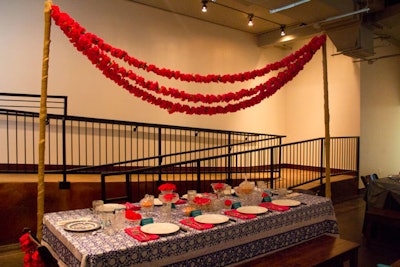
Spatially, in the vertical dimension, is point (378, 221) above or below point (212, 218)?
below

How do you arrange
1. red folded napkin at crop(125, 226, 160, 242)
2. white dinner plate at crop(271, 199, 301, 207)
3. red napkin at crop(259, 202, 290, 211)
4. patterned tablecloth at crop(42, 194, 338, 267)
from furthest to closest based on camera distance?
1. white dinner plate at crop(271, 199, 301, 207)
2. red napkin at crop(259, 202, 290, 211)
3. red folded napkin at crop(125, 226, 160, 242)
4. patterned tablecloth at crop(42, 194, 338, 267)

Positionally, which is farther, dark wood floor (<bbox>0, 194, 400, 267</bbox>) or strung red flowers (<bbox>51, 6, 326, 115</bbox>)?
dark wood floor (<bbox>0, 194, 400, 267</bbox>)

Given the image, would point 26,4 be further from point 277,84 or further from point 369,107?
point 369,107

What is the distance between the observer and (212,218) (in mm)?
2701

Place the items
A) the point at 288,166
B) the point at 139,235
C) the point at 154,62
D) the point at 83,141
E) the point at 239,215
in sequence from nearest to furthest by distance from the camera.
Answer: the point at 139,235, the point at 239,215, the point at 83,141, the point at 154,62, the point at 288,166

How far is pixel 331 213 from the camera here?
3.49 meters

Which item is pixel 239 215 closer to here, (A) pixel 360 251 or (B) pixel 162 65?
(A) pixel 360 251

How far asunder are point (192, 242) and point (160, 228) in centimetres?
26

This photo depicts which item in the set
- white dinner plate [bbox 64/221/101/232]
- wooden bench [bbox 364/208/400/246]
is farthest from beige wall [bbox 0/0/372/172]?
white dinner plate [bbox 64/221/101/232]

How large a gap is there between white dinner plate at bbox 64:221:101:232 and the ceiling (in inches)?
160

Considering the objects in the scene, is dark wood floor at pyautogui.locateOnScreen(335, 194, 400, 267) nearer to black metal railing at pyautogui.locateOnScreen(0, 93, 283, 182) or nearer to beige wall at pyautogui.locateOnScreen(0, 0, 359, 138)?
beige wall at pyautogui.locateOnScreen(0, 0, 359, 138)

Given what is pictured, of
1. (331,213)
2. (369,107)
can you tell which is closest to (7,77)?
(331,213)

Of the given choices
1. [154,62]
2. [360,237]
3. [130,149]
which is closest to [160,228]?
[360,237]

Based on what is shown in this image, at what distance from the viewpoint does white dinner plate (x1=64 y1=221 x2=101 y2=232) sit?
2.37 meters
